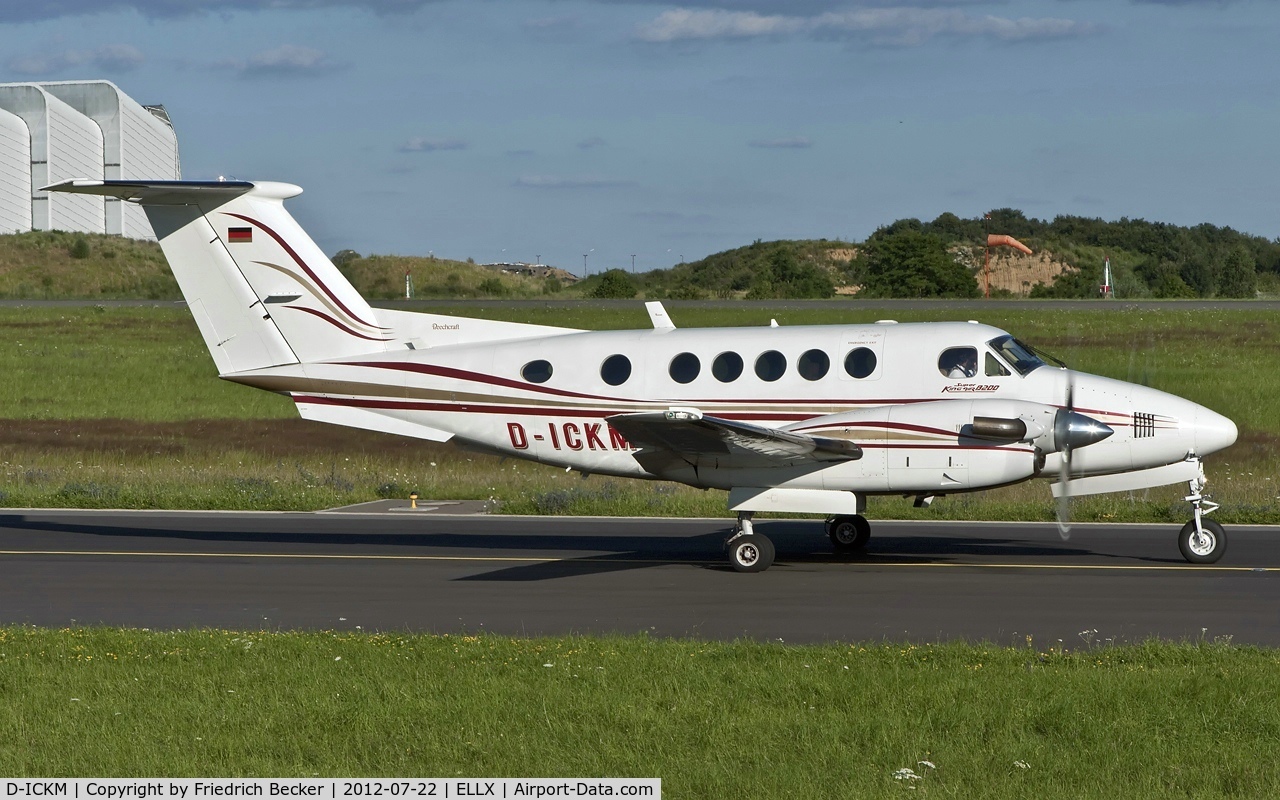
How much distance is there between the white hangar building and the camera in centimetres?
7994

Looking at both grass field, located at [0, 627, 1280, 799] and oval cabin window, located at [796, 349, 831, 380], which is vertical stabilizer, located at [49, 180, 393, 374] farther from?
grass field, located at [0, 627, 1280, 799]

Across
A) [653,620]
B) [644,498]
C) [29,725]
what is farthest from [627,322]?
[29,725]

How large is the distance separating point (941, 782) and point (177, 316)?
56352mm

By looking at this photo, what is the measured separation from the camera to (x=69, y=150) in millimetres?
81250

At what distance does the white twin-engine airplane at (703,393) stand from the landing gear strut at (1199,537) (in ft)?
0.08

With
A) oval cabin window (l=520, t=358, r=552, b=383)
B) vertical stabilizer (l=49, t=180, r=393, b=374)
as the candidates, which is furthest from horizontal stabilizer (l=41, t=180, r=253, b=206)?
oval cabin window (l=520, t=358, r=552, b=383)

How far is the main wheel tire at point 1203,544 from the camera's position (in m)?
15.6

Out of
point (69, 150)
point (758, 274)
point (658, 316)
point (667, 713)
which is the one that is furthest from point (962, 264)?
point (667, 713)

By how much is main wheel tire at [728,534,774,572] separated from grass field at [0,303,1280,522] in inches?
237

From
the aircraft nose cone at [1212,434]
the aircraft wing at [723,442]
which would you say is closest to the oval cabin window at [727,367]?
the aircraft wing at [723,442]

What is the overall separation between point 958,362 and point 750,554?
349cm

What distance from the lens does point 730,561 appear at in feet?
51.9

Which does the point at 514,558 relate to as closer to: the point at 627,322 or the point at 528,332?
the point at 528,332

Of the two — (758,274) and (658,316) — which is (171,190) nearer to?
(658,316)
